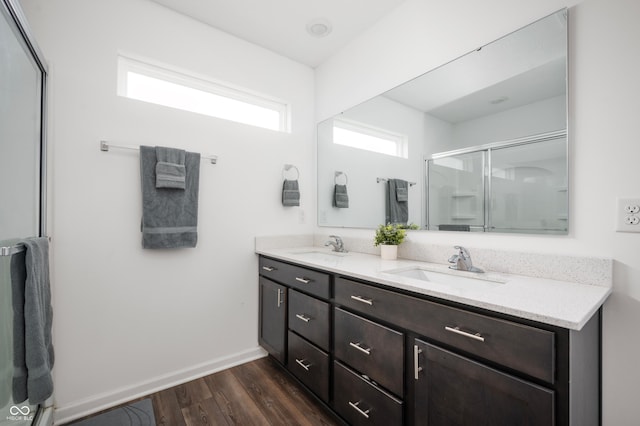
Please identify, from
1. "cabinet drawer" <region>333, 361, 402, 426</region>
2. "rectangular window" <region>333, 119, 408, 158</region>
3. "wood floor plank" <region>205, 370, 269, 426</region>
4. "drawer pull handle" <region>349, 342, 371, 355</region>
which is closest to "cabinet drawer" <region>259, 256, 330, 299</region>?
"drawer pull handle" <region>349, 342, 371, 355</region>

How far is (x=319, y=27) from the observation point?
2.09 m

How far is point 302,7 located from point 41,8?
1.43m

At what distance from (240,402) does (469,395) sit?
133 centimetres

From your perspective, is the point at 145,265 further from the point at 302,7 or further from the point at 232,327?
the point at 302,7

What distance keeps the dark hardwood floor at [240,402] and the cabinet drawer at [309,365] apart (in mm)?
118

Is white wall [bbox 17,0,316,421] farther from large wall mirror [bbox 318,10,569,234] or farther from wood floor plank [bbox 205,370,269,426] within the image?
large wall mirror [bbox 318,10,569,234]

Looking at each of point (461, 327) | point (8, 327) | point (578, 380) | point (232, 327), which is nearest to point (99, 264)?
point (8, 327)

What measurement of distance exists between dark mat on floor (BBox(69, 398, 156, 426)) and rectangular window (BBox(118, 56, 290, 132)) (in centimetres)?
184

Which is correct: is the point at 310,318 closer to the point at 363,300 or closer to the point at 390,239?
the point at 363,300

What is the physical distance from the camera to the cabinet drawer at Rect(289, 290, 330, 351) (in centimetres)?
157

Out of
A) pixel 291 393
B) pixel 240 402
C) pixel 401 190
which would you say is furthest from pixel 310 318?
pixel 401 190

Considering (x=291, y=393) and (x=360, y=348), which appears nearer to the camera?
(x=360, y=348)

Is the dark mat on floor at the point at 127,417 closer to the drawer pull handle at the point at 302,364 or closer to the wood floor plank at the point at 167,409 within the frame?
the wood floor plank at the point at 167,409

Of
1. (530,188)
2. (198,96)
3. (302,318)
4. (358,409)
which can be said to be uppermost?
(198,96)
